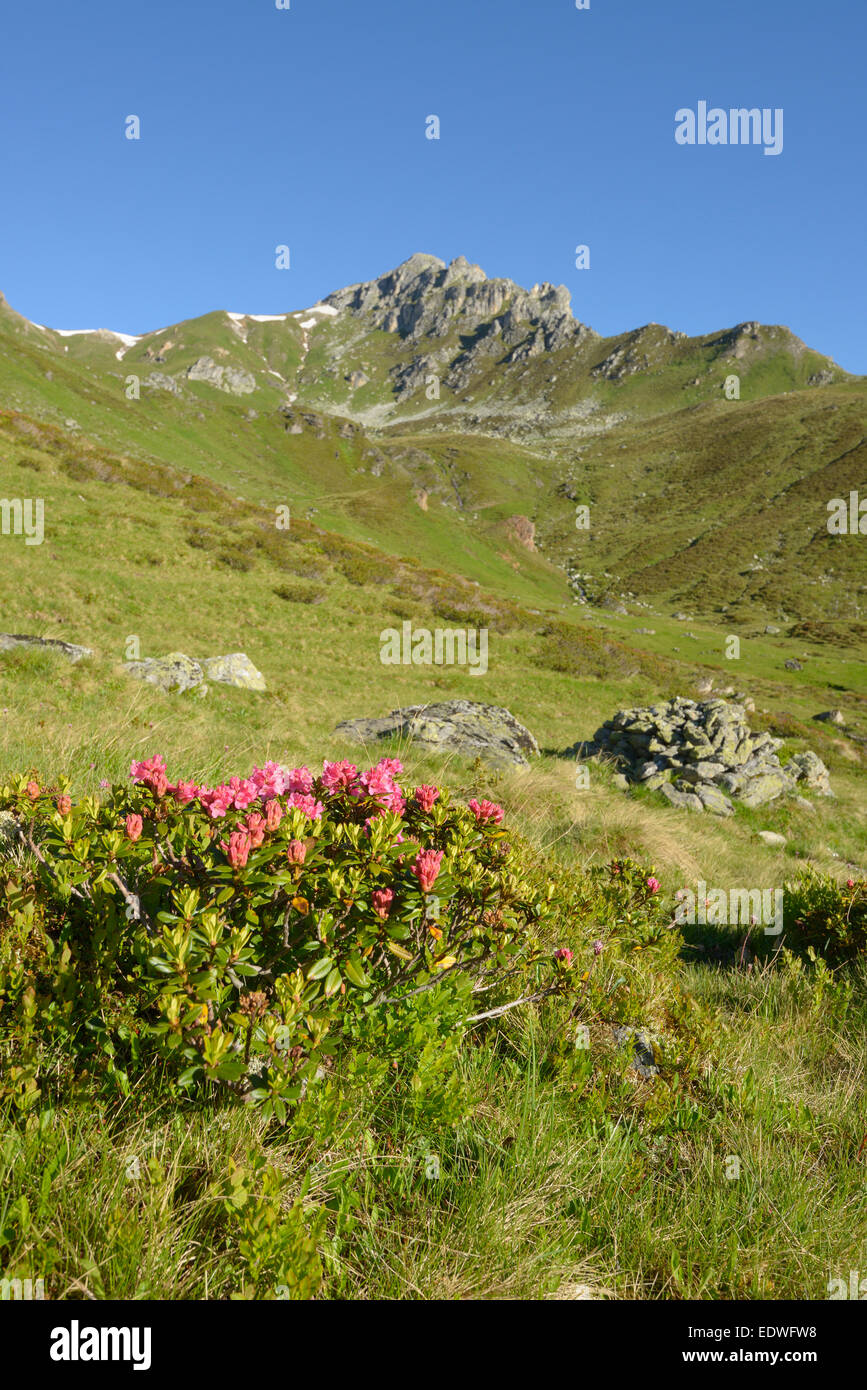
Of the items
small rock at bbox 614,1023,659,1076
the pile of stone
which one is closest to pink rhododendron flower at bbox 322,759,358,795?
small rock at bbox 614,1023,659,1076

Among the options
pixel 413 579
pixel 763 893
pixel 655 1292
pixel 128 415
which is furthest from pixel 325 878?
pixel 128 415

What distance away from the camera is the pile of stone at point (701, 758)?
15.5 metres

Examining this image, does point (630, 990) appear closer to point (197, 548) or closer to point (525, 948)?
point (525, 948)

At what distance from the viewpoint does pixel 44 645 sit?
12680mm

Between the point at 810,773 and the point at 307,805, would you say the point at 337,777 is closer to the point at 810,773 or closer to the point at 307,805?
the point at 307,805

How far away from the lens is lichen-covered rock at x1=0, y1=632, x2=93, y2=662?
12367 mm

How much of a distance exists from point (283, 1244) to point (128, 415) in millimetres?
80094

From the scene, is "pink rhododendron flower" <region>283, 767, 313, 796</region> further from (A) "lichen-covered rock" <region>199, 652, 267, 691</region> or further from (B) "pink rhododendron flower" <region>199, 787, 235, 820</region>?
(A) "lichen-covered rock" <region>199, 652, 267, 691</region>

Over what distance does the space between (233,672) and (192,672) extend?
58.6 inches

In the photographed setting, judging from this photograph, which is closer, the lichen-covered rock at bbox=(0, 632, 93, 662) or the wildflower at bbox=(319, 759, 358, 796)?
the wildflower at bbox=(319, 759, 358, 796)

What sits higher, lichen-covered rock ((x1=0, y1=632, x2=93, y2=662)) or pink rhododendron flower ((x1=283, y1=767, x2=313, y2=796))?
lichen-covered rock ((x1=0, y1=632, x2=93, y2=662))

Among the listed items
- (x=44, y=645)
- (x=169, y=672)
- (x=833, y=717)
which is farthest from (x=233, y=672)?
(x=833, y=717)

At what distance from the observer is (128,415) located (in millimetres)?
67125

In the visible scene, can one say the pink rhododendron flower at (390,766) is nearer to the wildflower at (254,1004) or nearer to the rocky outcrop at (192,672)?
the wildflower at (254,1004)
